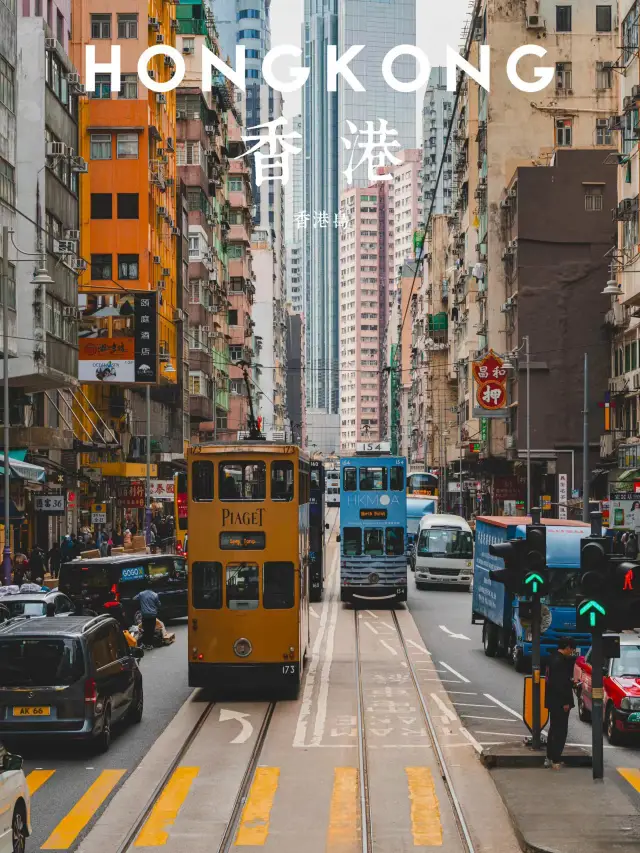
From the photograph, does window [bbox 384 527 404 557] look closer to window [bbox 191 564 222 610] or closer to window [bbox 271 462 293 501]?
window [bbox 271 462 293 501]

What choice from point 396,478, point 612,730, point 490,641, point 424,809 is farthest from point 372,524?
point 424,809

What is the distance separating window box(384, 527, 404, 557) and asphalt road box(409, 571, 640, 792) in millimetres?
1762

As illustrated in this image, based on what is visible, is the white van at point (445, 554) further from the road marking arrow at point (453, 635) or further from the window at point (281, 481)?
the window at point (281, 481)

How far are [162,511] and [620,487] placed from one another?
33544 mm

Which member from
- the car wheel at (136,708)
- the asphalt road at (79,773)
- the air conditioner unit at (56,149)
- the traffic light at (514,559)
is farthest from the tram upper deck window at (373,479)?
the traffic light at (514,559)

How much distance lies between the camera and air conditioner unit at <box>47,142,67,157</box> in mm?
43688

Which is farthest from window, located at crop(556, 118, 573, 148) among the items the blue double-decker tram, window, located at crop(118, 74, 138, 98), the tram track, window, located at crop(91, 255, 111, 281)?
the tram track

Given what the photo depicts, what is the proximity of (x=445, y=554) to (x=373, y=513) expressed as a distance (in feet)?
30.2

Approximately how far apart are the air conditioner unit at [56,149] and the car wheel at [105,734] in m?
29.2

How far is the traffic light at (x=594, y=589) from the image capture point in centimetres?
1473

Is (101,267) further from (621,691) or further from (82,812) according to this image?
(82,812)

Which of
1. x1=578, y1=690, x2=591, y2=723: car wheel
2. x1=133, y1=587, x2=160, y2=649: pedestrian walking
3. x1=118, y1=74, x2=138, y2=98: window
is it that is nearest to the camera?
x1=578, y1=690, x2=591, y2=723: car wheel

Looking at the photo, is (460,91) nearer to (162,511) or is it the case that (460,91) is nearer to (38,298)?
(162,511)

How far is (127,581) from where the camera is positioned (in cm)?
3322
